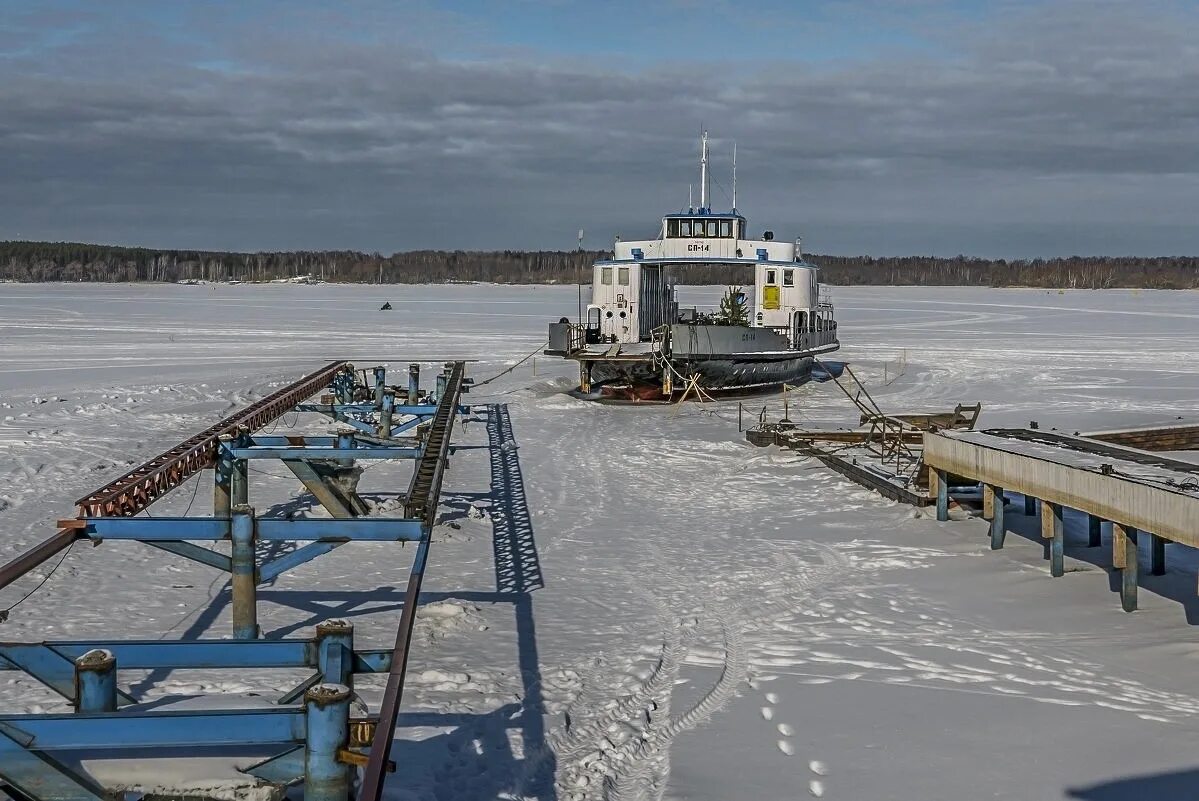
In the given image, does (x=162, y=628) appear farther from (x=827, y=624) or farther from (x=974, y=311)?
(x=974, y=311)

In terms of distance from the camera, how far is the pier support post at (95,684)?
453 centimetres

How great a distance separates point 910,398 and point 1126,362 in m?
10.1

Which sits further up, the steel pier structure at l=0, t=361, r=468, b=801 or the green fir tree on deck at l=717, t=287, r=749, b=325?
the green fir tree on deck at l=717, t=287, r=749, b=325

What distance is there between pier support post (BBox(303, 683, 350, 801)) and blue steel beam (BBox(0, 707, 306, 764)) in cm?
26

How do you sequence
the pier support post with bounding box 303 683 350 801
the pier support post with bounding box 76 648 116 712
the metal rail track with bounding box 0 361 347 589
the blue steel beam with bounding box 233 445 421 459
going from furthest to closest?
1. the blue steel beam with bounding box 233 445 421 459
2. the metal rail track with bounding box 0 361 347 589
3. the pier support post with bounding box 76 648 116 712
4. the pier support post with bounding box 303 683 350 801

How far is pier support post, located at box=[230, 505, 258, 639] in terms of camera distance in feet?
23.9

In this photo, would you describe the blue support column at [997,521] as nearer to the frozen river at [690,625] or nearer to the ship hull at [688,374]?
the frozen river at [690,625]

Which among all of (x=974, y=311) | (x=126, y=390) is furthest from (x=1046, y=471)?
(x=974, y=311)

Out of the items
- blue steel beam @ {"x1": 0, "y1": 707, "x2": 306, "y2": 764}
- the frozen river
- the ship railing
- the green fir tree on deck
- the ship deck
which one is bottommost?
the frozen river

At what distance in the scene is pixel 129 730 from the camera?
407 cm

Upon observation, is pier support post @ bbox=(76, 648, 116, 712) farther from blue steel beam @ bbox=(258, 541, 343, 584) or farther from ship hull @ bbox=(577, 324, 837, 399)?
ship hull @ bbox=(577, 324, 837, 399)

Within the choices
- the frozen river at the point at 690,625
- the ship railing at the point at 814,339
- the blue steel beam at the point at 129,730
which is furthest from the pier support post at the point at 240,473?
the ship railing at the point at 814,339

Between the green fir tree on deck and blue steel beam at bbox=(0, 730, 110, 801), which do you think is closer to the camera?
blue steel beam at bbox=(0, 730, 110, 801)

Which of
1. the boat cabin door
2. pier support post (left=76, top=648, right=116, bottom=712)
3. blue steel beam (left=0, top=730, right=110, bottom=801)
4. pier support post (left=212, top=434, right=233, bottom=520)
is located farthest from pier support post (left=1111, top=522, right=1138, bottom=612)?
the boat cabin door
